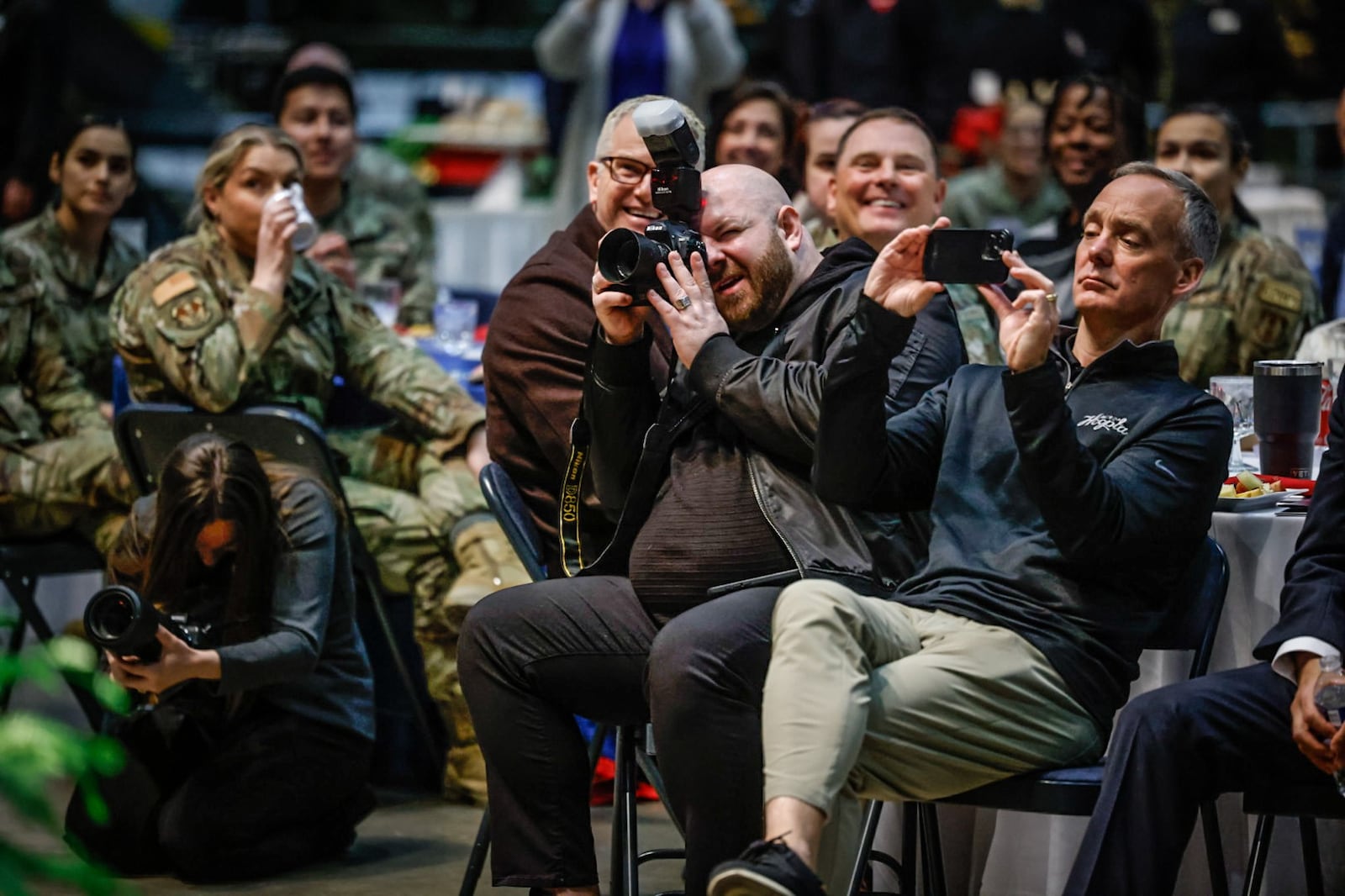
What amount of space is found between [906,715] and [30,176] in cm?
599

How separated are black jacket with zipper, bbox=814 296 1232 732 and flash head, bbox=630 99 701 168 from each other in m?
0.51

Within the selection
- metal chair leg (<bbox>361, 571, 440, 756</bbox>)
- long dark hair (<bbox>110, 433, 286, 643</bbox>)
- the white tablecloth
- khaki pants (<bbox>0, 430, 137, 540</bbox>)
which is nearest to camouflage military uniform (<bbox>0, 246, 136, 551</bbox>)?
khaki pants (<bbox>0, 430, 137, 540</bbox>)

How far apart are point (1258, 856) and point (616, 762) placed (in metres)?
1.03

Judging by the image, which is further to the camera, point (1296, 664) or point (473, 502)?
point (473, 502)

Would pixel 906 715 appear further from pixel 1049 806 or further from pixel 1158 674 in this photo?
pixel 1158 674

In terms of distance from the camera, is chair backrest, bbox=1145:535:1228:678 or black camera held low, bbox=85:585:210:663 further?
black camera held low, bbox=85:585:210:663

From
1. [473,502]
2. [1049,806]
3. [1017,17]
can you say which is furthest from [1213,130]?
[1017,17]

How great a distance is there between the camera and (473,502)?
468cm

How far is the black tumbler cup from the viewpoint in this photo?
3441 millimetres

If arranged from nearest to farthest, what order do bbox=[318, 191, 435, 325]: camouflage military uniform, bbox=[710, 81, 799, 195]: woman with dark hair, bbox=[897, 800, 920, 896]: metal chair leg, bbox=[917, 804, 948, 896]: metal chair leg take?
bbox=[917, 804, 948, 896]: metal chair leg < bbox=[897, 800, 920, 896]: metal chair leg < bbox=[710, 81, 799, 195]: woman with dark hair < bbox=[318, 191, 435, 325]: camouflage military uniform

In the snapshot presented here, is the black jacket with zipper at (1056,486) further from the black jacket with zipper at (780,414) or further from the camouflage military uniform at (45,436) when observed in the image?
the camouflage military uniform at (45,436)

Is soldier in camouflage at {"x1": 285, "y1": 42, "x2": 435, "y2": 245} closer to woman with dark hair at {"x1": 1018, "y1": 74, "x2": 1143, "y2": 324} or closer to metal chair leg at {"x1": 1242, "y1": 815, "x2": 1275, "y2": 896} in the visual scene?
woman with dark hair at {"x1": 1018, "y1": 74, "x2": 1143, "y2": 324}

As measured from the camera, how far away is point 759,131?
19.5 ft

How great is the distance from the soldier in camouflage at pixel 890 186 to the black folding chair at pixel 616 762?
4.45ft
